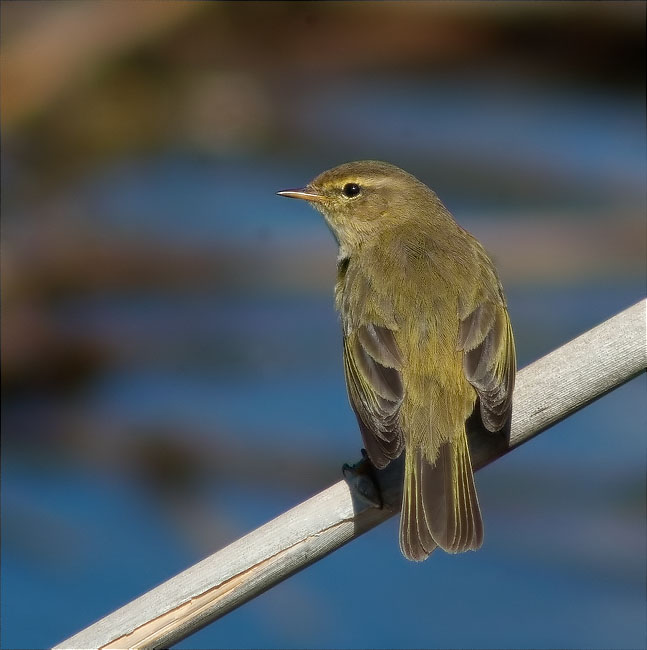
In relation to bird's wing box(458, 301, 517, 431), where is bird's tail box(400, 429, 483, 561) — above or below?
below

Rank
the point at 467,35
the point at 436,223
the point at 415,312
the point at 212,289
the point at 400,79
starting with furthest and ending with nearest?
the point at 212,289
the point at 400,79
the point at 467,35
the point at 436,223
the point at 415,312

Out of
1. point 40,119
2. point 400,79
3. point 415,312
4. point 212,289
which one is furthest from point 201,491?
point 415,312

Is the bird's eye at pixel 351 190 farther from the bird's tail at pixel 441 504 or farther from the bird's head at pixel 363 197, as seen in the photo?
the bird's tail at pixel 441 504

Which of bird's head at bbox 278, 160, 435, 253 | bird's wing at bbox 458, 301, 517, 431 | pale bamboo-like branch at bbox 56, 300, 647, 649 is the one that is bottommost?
pale bamboo-like branch at bbox 56, 300, 647, 649

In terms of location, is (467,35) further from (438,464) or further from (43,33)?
(438,464)

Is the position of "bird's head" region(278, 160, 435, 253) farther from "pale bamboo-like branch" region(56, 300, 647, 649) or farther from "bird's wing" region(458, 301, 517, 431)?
"pale bamboo-like branch" region(56, 300, 647, 649)

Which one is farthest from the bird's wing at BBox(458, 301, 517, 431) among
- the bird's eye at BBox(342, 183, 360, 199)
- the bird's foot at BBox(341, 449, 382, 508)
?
the bird's eye at BBox(342, 183, 360, 199)

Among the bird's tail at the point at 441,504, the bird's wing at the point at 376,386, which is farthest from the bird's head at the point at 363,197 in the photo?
the bird's tail at the point at 441,504
